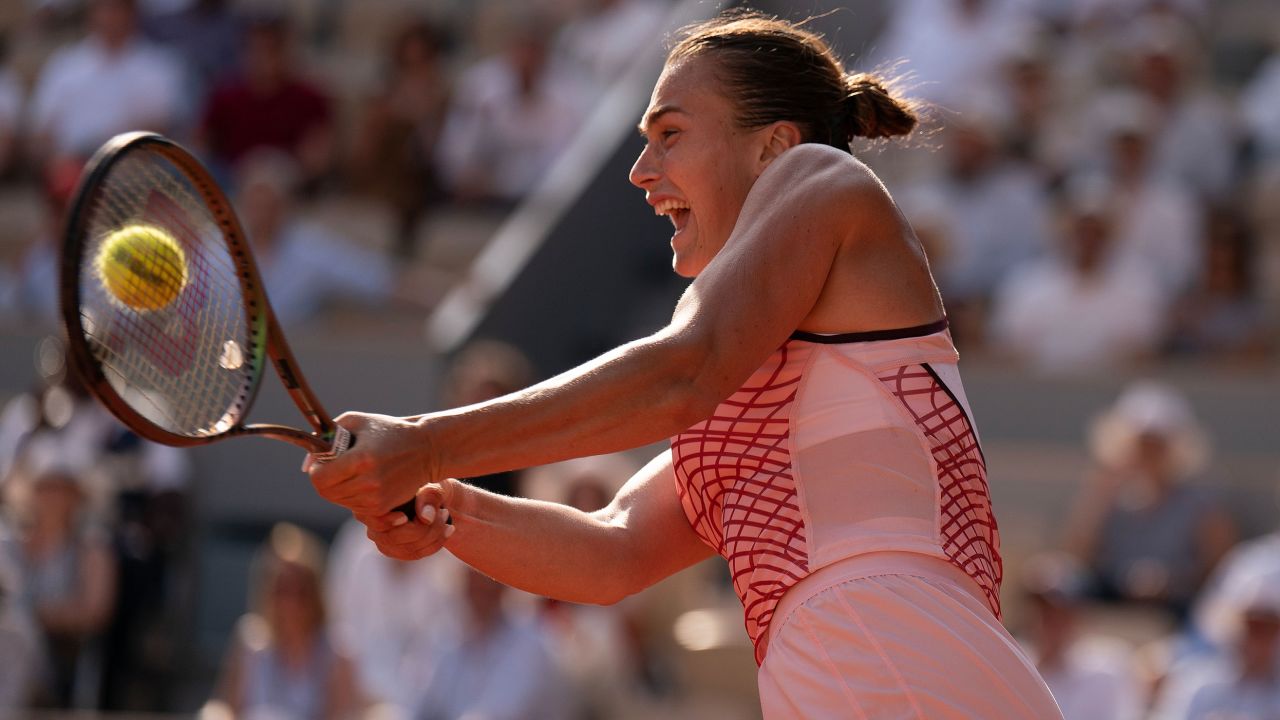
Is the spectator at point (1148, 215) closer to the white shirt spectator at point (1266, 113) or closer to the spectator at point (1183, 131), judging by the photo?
the spectator at point (1183, 131)

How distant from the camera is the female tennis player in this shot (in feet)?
8.24

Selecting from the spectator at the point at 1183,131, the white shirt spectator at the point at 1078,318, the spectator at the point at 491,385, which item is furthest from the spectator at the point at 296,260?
the spectator at the point at 1183,131

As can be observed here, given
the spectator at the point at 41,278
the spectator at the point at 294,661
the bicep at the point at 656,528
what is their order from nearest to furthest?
the bicep at the point at 656,528 → the spectator at the point at 294,661 → the spectator at the point at 41,278

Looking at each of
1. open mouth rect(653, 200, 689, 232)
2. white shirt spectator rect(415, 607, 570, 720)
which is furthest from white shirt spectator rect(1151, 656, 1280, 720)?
open mouth rect(653, 200, 689, 232)

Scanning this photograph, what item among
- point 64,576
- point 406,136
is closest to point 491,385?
point 64,576

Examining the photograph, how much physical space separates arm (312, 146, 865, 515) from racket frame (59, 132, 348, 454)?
0.09m

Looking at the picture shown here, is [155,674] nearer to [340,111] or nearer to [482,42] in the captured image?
[340,111]

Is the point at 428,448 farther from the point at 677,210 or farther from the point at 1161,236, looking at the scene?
the point at 1161,236

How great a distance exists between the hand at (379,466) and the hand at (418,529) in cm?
18

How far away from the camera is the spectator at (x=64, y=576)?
7.28m

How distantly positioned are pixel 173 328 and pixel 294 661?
3.95 meters

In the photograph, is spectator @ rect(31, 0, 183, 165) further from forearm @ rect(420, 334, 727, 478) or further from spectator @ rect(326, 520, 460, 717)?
forearm @ rect(420, 334, 727, 478)

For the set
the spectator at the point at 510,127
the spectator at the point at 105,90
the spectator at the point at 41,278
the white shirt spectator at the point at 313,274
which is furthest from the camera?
the spectator at the point at 105,90

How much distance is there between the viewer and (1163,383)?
780 centimetres
